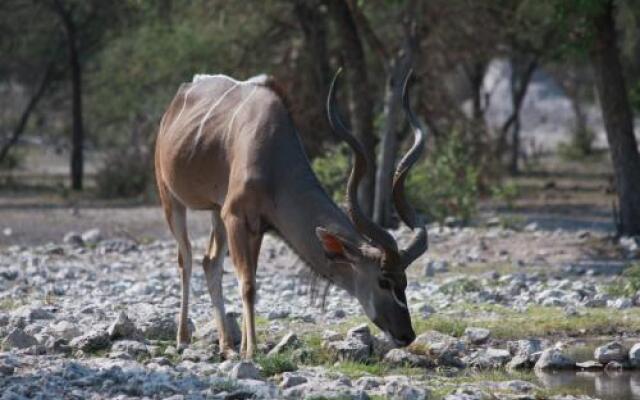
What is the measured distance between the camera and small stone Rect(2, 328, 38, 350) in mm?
10094

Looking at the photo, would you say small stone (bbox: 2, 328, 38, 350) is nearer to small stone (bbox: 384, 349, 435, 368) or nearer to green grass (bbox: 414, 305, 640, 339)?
small stone (bbox: 384, 349, 435, 368)

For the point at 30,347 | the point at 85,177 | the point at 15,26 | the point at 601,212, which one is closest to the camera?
the point at 30,347

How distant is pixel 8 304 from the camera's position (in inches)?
517

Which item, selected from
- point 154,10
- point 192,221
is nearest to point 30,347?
point 192,221

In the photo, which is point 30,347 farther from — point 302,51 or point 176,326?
point 302,51

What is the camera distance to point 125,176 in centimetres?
3159

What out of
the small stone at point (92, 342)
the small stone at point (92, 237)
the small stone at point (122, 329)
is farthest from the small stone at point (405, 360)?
the small stone at point (92, 237)

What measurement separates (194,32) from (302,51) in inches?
110

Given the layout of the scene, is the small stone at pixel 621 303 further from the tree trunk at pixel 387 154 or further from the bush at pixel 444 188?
the bush at pixel 444 188

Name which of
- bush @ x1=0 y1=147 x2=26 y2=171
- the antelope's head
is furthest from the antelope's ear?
bush @ x1=0 y1=147 x2=26 y2=171

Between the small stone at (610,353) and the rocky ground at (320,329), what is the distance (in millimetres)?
14

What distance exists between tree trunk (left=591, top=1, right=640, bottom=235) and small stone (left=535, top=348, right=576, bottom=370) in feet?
27.6

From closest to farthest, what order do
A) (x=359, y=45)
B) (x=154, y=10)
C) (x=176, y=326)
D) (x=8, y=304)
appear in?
(x=176, y=326) → (x=8, y=304) → (x=359, y=45) → (x=154, y=10)

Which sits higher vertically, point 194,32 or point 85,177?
point 194,32
